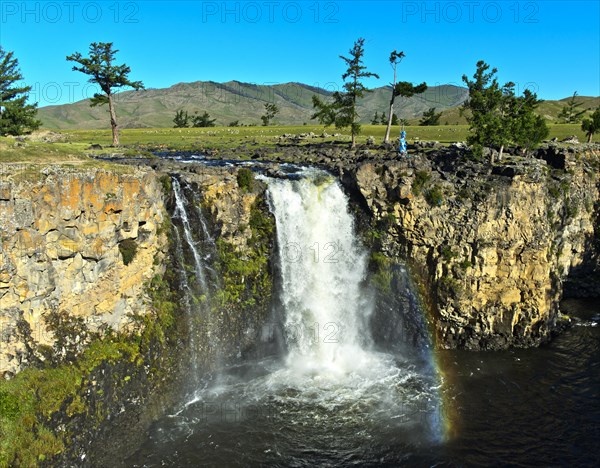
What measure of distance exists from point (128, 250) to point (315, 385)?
51.3ft

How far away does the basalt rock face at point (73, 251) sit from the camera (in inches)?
829

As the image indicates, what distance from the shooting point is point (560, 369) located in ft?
103

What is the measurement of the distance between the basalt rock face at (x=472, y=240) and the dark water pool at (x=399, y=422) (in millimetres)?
3883

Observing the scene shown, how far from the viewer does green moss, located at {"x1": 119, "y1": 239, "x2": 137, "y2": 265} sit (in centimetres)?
2634

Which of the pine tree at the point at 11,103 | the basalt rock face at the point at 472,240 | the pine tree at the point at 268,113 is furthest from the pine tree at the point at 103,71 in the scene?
the pine tree at the point at 268,113

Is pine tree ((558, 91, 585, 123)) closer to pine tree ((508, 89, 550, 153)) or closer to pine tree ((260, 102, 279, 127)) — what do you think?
pine tree ((508, 89, 550, 153))

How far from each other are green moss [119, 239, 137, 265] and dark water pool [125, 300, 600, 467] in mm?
10332

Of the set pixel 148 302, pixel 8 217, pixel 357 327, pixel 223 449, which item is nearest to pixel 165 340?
pixel 148 302

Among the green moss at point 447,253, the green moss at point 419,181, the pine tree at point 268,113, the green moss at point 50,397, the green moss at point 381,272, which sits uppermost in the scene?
the pine tree at point 268,113

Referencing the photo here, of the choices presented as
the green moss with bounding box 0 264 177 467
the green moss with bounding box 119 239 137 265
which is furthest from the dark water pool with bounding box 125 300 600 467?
the green moss with bounding box 119 239 137 265

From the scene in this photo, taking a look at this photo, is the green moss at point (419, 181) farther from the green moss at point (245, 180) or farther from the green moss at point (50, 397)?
the green moss at point (50, 397)

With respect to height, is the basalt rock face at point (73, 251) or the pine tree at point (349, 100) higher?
the pine tree at point (349, 100)

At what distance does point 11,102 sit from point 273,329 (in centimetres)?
4773

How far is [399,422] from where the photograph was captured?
82.8ft
